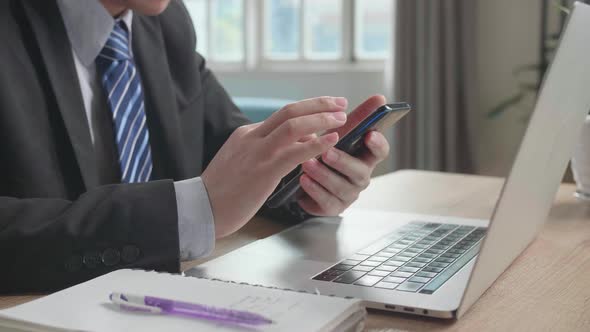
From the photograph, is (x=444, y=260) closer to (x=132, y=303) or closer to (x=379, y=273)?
(x=379, y=273)

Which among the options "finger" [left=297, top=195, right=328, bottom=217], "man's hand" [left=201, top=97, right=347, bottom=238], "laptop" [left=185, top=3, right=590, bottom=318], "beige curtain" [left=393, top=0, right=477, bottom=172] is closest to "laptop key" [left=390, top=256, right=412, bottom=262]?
"laptop" [left=185, top=3, right=590, bottom=318]

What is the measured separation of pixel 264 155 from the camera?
34.0 inches

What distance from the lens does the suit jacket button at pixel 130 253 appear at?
83cm

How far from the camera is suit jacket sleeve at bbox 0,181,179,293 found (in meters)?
0.82

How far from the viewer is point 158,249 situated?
0.84 m

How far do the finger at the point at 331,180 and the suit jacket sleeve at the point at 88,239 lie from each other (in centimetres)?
25

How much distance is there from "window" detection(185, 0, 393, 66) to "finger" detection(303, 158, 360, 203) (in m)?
3.26

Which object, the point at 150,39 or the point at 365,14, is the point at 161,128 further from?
the point at 365,14

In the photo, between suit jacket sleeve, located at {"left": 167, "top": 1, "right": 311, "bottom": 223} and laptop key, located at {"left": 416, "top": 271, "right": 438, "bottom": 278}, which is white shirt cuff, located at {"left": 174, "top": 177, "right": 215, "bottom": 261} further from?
suit jacket sleeve, located at {"left": 167, "top": 1, "right": 311, "bottom": 223}

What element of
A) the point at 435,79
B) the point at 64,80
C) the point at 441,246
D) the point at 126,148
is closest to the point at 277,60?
the point at 435,79

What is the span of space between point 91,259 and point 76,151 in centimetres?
32

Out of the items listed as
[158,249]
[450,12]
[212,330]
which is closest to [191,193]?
[158,249]

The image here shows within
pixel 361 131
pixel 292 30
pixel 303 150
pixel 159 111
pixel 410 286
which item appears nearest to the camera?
pixel 410 286

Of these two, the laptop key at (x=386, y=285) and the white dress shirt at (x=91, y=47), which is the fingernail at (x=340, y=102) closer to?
the laptop key at (x=386, y=285)
